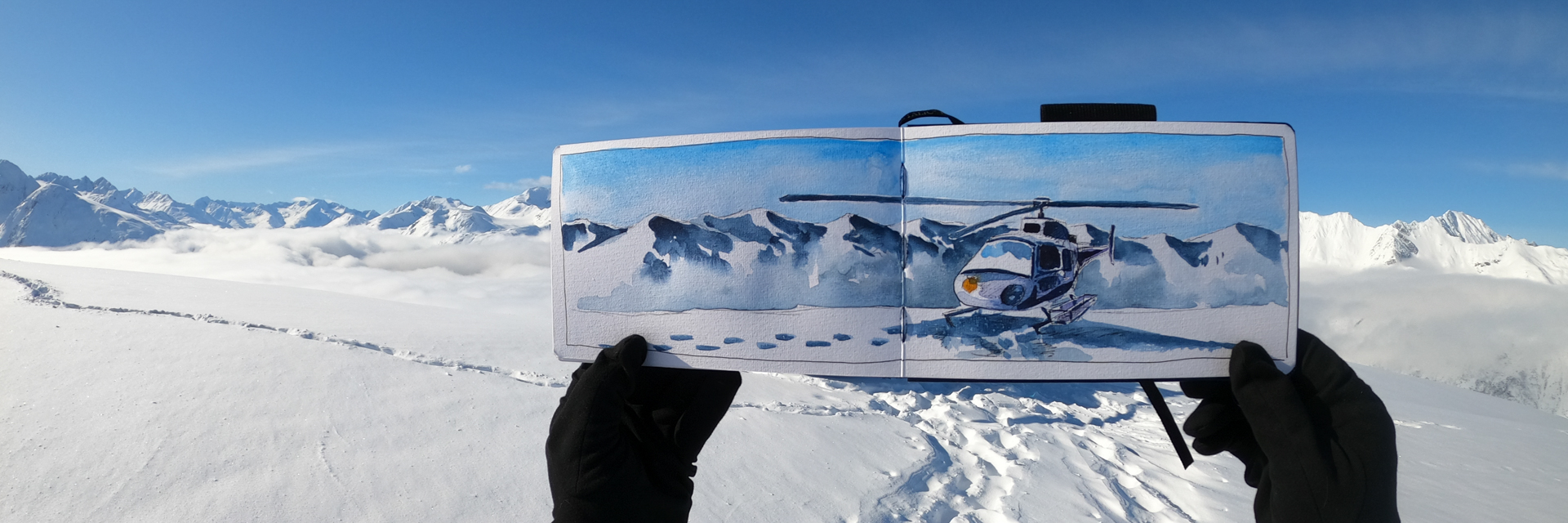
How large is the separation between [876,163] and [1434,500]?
862 cm

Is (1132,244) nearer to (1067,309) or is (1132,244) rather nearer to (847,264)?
(1067,309)

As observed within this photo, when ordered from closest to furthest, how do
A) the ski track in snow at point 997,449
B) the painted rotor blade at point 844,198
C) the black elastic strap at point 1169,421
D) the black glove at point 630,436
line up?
the black glove at point 630,436 → the painted rotor blade at point 844,198 → the black elastic strap at point 1169,421 → the ski track in snow at point 997,449

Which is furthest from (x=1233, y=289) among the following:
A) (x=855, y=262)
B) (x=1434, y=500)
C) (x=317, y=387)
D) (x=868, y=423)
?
(x=1434, y=500)

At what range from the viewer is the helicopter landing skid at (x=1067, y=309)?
206 centimetres

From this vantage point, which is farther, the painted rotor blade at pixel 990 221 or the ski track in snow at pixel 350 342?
the ski track in snow at pixel 350 342

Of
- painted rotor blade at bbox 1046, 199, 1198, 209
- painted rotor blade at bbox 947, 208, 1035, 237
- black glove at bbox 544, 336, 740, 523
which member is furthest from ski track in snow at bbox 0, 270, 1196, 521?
painted rotor blade at bbox 1046, 199, 1198, 209

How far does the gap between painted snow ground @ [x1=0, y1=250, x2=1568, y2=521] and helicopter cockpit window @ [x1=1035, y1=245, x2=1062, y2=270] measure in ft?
9.49

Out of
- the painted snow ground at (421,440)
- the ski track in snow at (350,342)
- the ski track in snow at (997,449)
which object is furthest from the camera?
the ski track in snow at (350,342)

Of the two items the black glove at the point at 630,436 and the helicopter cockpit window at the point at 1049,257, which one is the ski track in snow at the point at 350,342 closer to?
the black glove at the point at 630,436

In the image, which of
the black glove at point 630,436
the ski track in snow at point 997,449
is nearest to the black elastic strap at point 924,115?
the black glove at point 630,436

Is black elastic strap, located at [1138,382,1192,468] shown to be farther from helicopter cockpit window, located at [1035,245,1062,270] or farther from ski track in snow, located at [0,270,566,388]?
ski track in snow, located at [0,270,566,388]

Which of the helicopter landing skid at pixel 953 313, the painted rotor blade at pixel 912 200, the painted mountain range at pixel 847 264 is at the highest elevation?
the painted rotor blade at pixel 912 200

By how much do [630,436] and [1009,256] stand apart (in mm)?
1651

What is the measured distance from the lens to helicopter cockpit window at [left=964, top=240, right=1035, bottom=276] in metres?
2.03
